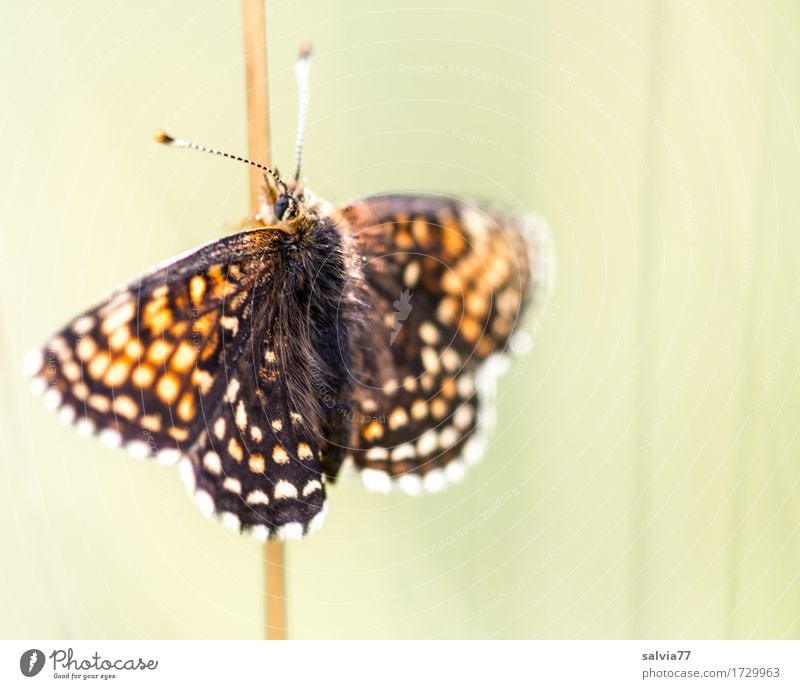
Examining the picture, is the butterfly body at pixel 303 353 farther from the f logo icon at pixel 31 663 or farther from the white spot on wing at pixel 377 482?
the f logo icon at pixel 31 663

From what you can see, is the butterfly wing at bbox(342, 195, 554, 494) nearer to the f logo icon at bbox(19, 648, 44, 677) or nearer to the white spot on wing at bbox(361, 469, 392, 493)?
the white spot on wing at bbox(361, 469, 392, 493)

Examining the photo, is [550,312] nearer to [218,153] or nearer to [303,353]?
[303,353]

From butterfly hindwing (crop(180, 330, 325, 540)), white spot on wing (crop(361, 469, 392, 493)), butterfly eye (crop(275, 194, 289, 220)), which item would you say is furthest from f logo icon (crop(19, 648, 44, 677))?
butterfly eye (crop(275, 194, 289, 220))

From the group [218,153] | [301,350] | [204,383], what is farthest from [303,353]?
[218,153]

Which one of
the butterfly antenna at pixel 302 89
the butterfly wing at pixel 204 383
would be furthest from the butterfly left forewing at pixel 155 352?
the butterfly antenna at pixel 302 89

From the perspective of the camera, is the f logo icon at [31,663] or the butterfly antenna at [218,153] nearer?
the butterfly antenna at [218,153]

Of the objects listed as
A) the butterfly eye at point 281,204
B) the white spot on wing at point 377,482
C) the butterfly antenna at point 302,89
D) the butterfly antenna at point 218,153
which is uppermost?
the butterfly antenna at point 302,89

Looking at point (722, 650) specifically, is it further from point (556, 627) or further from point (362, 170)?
point (362, 170)
